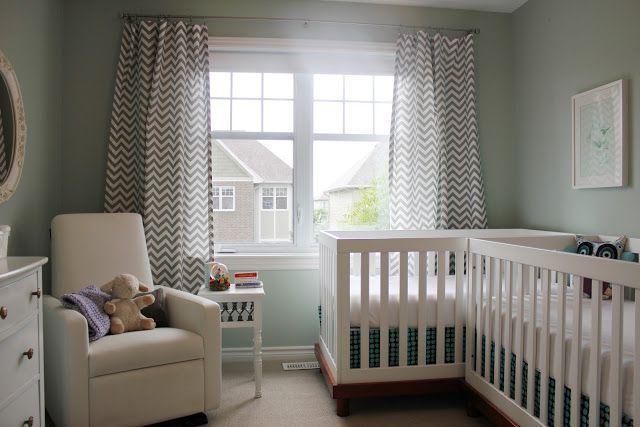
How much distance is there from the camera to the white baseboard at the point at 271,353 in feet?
9.79

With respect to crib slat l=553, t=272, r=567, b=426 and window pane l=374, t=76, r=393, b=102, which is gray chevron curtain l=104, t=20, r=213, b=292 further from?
crib slat l=553, t=272, r=567, b=426

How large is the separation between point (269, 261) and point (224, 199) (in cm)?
52

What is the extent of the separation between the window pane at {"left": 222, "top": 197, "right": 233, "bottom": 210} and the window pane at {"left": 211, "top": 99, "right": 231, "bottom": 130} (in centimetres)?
47

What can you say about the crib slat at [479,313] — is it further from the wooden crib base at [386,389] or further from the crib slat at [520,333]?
the crib slat at [520,333]

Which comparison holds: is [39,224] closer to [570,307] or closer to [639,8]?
[570,307]

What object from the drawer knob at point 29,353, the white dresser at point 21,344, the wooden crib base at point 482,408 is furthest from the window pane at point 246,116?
the wooden crib base at point 482,408

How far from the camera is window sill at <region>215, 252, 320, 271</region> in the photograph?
2982 millimetres

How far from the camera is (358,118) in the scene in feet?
10.4

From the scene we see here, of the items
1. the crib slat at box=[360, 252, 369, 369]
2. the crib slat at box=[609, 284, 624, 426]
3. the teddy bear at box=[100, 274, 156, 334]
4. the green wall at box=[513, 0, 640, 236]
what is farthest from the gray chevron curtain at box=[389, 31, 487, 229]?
the crib slat at box=[609, 284, 624, 426]

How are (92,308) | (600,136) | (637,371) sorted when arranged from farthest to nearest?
1. (600,136)
2. (92,308)
3. (637,371)

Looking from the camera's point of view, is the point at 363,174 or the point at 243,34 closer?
the point at 243,34

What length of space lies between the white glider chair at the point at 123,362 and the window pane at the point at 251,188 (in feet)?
2.60

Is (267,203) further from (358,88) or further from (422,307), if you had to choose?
(422,307)

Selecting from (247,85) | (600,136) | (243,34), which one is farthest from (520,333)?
(243,34)
